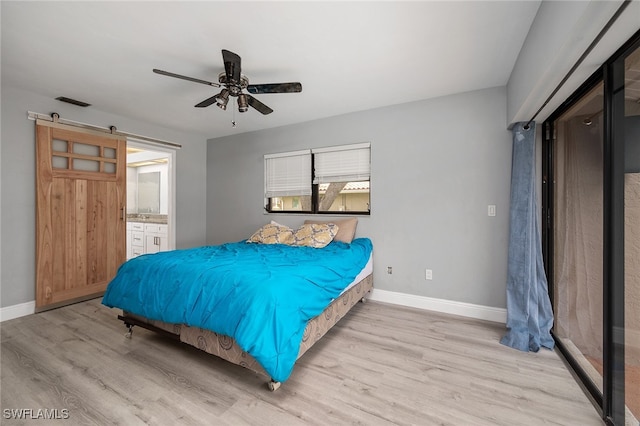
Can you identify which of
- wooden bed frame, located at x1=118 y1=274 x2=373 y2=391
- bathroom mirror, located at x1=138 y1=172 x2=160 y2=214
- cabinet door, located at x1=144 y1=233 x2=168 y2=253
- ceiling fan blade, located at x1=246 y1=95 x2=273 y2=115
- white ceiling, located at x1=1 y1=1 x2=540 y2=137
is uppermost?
white ceiling, located at x1=1 y1=1 x2=540 y2=137

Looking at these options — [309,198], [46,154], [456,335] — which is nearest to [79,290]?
[46,154]

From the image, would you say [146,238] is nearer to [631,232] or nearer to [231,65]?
[231,65]

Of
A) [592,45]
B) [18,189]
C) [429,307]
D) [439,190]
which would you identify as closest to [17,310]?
[18,189]

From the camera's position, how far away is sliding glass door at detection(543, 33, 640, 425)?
132cm

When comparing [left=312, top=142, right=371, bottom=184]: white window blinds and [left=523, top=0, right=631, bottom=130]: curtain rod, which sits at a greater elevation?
[left=523, top=0, right=631, bottom=130]: curtain rod

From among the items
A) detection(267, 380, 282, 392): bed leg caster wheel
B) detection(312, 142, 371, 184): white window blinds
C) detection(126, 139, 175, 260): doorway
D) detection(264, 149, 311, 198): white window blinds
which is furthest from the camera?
detection(126, 139, 175, 260): doorway

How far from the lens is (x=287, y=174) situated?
4.09 metres

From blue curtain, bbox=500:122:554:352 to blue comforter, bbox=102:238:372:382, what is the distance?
1453mm

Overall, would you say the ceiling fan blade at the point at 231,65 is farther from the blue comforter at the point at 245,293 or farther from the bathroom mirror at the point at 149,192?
the bathroom mirror at the point at 149,192

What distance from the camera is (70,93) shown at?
116 inches

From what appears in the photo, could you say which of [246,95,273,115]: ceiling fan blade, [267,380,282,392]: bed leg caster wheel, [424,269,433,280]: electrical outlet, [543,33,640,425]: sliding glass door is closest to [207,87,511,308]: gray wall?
[424,269,433,280]: electrical outlet

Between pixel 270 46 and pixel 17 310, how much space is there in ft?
12.6

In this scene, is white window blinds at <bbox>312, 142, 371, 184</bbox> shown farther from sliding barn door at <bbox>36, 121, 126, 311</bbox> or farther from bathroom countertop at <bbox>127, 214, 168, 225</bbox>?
bathroom countertop at <bbox>127, 214, 168, 225</bbox>

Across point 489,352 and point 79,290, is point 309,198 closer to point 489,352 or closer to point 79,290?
point 489,352
